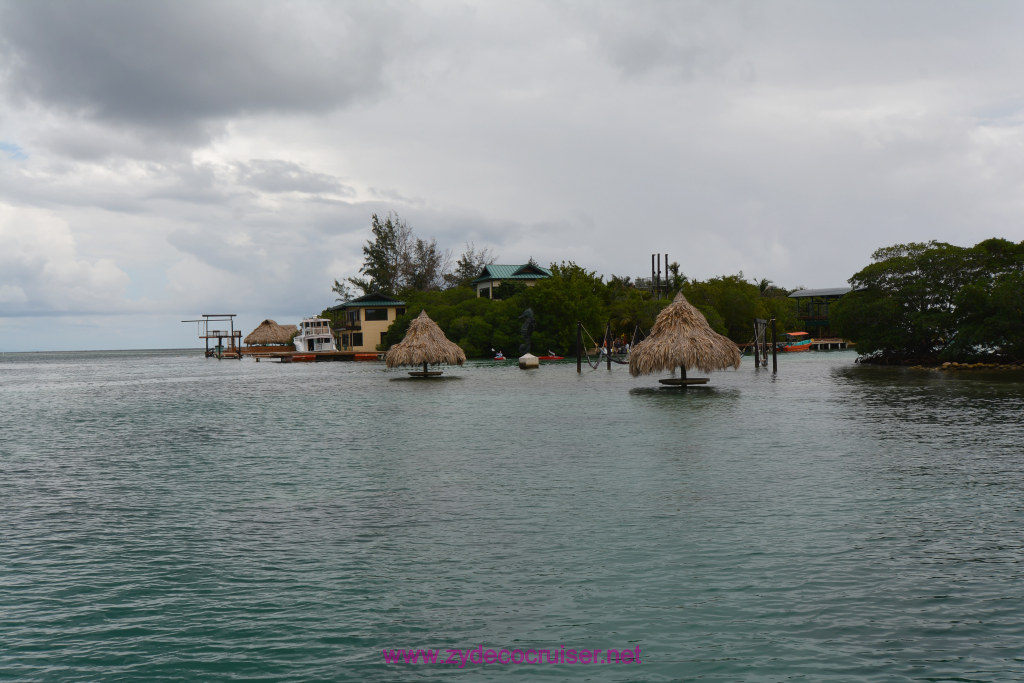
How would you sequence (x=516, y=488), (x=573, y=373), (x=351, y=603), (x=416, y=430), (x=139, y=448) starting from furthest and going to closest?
(x=573, y=373) < (x=416, y=430) < (x=139, y=448) < (x=516, y=488) < (x=351, y=603)

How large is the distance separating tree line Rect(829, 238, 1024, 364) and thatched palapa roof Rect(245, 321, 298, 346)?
90.5m

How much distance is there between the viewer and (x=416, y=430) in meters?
23.4

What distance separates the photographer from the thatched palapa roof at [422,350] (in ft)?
149

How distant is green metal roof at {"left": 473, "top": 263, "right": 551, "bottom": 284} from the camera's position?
8912 cm

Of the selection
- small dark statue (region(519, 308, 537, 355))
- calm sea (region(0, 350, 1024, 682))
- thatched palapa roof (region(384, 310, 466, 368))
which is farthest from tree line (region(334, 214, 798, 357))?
calm sea (region(0, 350, 1024, 682))

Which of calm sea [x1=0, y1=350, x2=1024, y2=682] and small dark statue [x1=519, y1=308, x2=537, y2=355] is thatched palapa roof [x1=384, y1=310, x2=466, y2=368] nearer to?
calm sea [x1=0, y1=350, x2=1024, y2=682]

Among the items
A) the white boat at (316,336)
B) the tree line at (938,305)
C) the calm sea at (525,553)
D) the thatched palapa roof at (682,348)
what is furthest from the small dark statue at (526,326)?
the calm sea at (525,553)

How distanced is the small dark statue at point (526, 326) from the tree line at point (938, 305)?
1070 inches

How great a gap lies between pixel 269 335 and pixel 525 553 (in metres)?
121

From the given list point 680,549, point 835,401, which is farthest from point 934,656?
point 835,401

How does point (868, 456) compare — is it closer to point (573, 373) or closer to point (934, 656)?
point (934, 656)

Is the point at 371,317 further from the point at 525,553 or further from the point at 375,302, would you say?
the point at 525,553

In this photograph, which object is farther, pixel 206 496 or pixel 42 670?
pixel 206 496

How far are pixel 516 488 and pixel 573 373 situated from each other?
125 feet
